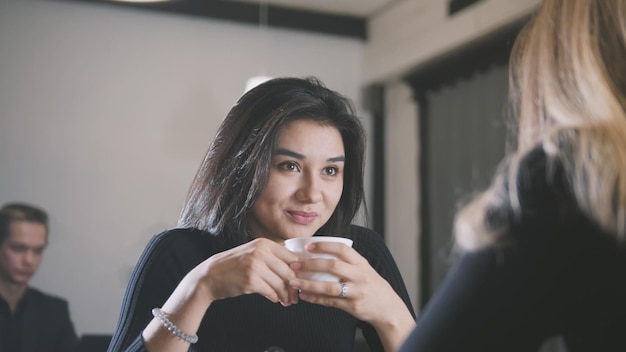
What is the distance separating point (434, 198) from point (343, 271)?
11.8 ft

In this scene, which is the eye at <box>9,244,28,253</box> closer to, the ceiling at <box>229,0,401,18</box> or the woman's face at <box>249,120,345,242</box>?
the ceiling at <box>229,0,401,18</box>

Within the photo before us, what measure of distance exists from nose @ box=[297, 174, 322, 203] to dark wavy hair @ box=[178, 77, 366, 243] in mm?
76

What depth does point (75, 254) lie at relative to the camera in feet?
14.2

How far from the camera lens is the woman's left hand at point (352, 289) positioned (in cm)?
114

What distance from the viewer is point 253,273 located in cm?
117

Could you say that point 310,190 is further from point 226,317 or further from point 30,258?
point 30,258

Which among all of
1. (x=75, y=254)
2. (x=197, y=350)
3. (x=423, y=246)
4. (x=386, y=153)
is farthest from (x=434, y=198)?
(x=197, y=350)

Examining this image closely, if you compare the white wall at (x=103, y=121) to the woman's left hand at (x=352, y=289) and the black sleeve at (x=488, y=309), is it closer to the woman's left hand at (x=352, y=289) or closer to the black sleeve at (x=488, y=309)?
the woman's left hand at (x=352, y=289)

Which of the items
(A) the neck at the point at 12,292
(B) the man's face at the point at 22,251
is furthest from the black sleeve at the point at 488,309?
(B) the man's face at the point at 22,251

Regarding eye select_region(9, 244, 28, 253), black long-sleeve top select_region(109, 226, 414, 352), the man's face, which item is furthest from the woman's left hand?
eye select_region(9, 244, 28, 253)

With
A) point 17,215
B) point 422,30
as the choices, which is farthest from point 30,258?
point 422,30

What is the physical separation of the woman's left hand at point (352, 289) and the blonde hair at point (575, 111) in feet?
1.35

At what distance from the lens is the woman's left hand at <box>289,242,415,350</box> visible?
1.14m

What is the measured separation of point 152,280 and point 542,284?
0.96 m
